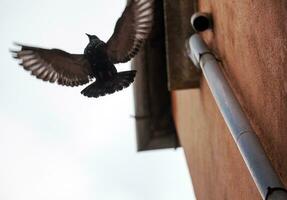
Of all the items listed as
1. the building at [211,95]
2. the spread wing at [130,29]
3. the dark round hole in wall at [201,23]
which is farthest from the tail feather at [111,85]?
the dark round hole in wall at [201,23]

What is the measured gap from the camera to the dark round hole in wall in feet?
24.4

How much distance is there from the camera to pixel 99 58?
18.4 feet

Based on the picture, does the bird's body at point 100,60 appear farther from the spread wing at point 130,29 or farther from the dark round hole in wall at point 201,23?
the dark round hole in wall at point 201,23

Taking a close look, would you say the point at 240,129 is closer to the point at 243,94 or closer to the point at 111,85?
the point at 243,94

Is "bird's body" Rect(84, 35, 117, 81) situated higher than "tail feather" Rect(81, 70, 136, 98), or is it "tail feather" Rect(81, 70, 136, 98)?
"bird's body" Rect(84, 35, 117, 81)

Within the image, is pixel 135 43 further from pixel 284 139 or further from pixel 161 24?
pixel 161 24

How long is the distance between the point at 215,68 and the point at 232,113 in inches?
43.6

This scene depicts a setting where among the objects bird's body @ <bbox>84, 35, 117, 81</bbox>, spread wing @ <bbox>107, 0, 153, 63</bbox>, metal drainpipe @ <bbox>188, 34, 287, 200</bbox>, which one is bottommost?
metal drainpipe @ <bbox>188, 34, 287, 200</bbox>

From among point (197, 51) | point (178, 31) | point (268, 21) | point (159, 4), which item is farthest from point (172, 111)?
point (268, 21)

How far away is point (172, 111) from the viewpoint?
11383 mm

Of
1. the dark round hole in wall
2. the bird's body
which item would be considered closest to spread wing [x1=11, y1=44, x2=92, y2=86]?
the bird's body

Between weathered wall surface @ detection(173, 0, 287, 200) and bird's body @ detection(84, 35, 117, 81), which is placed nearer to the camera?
weathered wall surface @ detection(173, 0, 287, 200)

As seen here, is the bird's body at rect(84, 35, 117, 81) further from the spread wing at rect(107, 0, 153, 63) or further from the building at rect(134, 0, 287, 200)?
the building at rect(134, 0, 287, 200)

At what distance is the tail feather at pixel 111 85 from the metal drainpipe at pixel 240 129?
1.05 m
